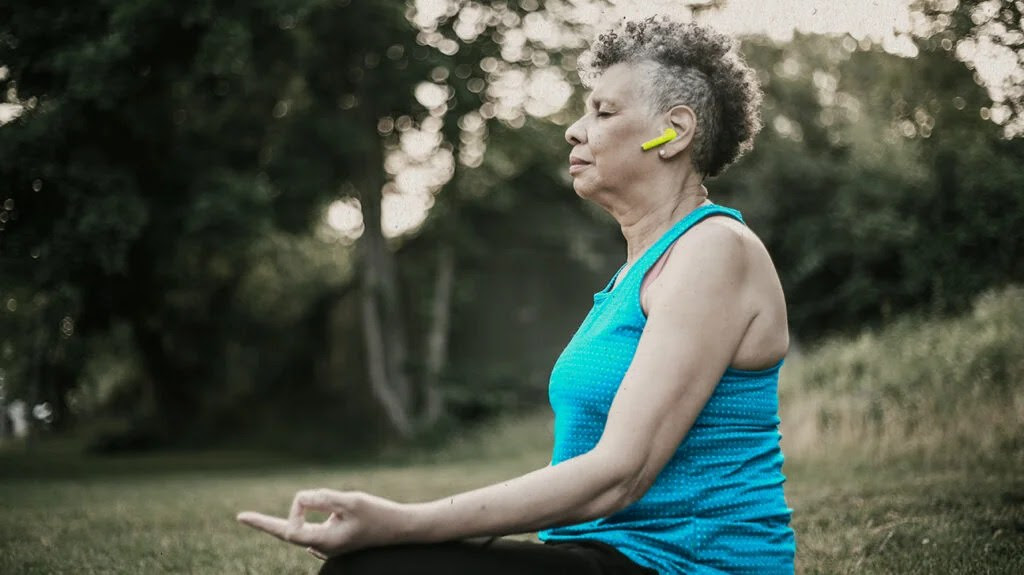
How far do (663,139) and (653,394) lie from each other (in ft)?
2.29

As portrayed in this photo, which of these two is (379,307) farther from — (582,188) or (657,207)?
(657,207)

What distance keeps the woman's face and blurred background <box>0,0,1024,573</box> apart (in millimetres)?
2488

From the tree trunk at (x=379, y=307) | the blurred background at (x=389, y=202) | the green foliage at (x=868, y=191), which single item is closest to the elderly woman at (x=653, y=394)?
the blurred background at (x=389, y=202)

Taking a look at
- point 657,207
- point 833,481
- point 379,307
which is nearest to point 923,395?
point 833,481

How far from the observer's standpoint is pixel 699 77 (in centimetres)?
223

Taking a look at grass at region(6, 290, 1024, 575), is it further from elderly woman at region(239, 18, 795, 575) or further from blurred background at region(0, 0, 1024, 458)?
elderly woman at region(239, 18, 795, 575)

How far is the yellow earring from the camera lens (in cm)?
220

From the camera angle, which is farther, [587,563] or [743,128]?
[743,128]

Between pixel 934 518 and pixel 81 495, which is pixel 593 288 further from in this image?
pixel 934 518

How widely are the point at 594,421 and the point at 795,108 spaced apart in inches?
802

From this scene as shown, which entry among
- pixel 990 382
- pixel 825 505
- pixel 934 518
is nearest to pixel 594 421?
pixel 934 518

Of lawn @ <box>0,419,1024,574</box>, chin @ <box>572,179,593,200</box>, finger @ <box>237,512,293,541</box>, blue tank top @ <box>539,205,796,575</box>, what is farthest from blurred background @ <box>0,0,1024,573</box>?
finger @ <box>237,512,293,541</box>

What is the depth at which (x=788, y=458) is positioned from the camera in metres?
9.41

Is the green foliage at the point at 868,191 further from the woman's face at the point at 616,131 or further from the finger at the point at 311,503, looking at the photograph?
the finger at the point at 311,503
